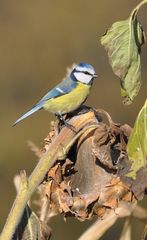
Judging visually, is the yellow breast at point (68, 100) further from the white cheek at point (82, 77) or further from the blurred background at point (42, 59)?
the blurred background at point (42, 59)

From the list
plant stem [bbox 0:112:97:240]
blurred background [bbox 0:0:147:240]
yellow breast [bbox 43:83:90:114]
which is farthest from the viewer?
blurred background [bbox 0:0:147:240]

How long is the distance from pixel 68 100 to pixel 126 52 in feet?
0.89

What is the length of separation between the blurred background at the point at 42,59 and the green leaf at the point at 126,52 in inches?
182

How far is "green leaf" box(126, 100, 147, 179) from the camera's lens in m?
0.98

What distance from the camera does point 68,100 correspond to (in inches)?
51.7

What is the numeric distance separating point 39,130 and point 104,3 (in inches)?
82.0

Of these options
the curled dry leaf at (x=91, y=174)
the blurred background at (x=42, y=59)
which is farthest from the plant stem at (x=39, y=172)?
the blurred background at (x=42, y=59)

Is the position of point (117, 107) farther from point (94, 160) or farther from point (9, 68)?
point (94, 160)

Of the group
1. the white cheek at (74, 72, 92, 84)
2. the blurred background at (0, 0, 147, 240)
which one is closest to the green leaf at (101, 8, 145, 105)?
the white cheek at (74, 72, 92, 84)

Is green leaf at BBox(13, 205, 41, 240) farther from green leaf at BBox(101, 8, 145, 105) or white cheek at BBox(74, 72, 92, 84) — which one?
white cheek at BBox(74, 72, 92, 84)

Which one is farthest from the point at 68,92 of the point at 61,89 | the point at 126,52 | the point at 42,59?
the point at 42,59

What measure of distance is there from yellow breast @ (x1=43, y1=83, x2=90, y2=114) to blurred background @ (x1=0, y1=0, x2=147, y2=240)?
4.21 m

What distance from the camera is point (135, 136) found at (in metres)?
0.99

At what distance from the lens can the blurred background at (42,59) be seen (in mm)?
6406
